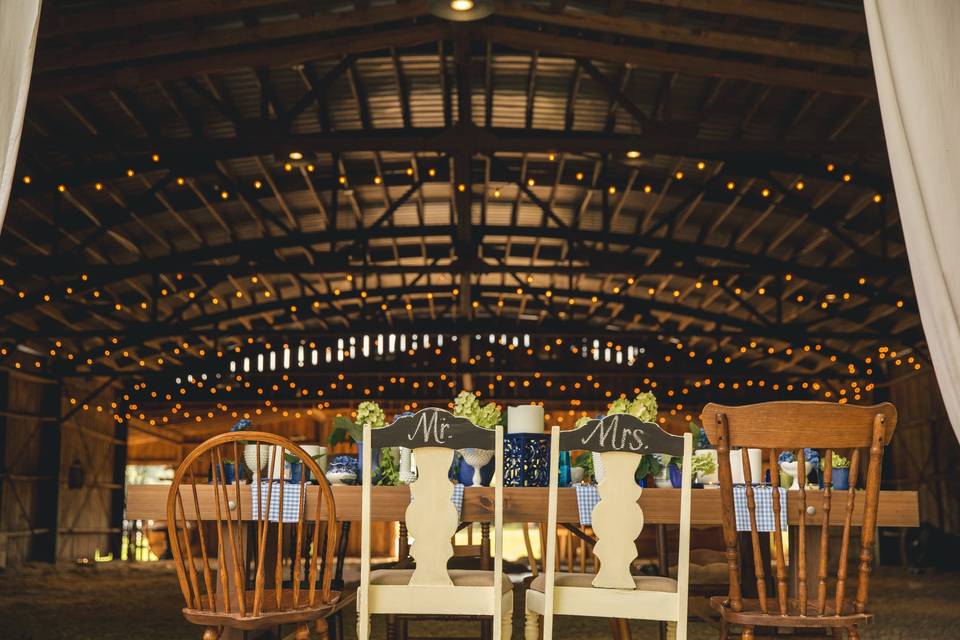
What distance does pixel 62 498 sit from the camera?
1822 cm

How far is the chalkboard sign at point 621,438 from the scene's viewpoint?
331 centimetres

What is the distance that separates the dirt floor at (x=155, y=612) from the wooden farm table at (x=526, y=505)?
3414 mm

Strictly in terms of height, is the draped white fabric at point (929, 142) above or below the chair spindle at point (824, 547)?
above

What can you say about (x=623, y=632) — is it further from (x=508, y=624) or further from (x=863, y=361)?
(x=863, y=361)

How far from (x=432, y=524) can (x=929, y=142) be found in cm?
181

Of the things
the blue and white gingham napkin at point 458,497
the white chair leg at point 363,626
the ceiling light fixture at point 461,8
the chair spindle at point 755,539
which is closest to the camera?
the chair spindle at point 755,539

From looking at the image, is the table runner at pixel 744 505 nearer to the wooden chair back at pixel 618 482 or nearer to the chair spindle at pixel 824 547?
the wooden chair back at pixel 618 482

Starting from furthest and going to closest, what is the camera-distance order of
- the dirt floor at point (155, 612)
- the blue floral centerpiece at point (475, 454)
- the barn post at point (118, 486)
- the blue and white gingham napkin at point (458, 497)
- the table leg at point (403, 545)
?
the barn post at point (118, 486), the dirt floor at point (155, 612), the table leg at point (403, 545), the blue floral centerpiece at point (475, 454), the blue and white gingham napkin at point (458, 497)

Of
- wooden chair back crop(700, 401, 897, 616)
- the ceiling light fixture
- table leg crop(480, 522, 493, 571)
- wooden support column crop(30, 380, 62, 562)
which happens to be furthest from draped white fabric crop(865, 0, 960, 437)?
wooden support column crop(30, 380, 62, 562)

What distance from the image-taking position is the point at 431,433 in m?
3.27

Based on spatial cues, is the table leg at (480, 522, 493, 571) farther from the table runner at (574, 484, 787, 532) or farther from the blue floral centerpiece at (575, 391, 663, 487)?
the table runner at (574, 484, 787, 532)

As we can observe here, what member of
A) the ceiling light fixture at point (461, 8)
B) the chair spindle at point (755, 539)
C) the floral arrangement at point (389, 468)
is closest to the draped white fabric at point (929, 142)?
the chair spindle at point (755, 539)

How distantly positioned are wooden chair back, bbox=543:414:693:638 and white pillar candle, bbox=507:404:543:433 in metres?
0.69

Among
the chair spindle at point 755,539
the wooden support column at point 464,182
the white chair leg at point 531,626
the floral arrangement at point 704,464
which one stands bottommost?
the white chair leg at point 531,626
